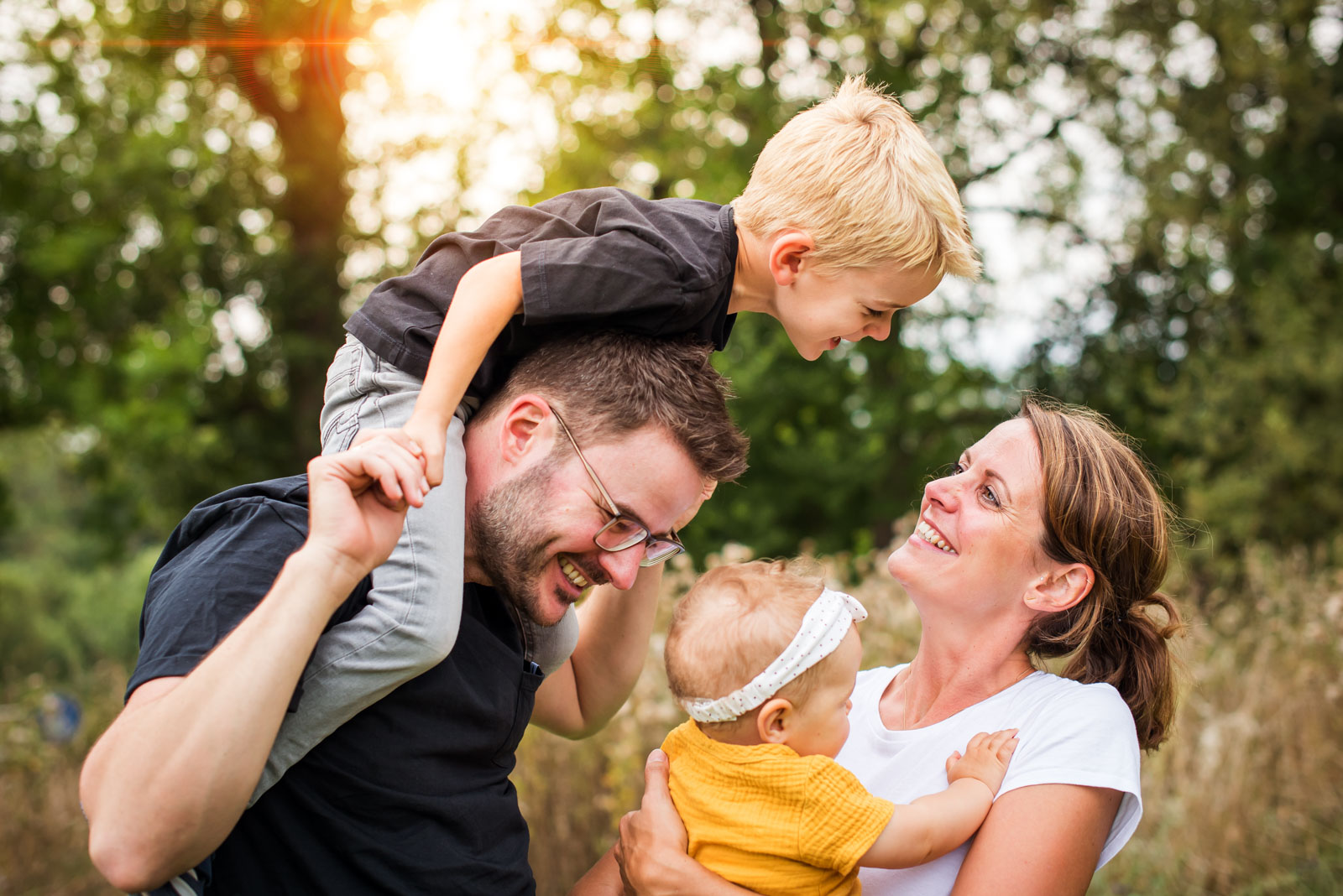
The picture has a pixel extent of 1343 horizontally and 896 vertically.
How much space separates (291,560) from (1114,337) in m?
11.6

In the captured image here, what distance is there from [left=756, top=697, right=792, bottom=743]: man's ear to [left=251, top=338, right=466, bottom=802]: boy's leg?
1.97 ft

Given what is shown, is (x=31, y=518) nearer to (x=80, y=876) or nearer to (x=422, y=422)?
(x=80, y=876)

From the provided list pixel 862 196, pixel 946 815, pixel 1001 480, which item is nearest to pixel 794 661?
pixel 946 815

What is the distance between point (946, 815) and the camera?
1862mm

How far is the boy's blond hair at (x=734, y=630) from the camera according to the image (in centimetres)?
194

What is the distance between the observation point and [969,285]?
11531 mm

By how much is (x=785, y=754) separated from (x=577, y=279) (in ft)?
3.33

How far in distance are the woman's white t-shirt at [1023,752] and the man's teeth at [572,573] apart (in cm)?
73

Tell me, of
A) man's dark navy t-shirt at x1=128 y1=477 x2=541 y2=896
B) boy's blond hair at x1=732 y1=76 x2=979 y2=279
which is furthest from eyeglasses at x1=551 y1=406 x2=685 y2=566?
boy's blond hair at x1=732 y1=76 x2=979 y2=279

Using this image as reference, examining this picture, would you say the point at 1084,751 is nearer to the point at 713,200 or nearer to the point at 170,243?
the point at 713,200

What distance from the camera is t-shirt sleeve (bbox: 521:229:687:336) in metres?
2.04

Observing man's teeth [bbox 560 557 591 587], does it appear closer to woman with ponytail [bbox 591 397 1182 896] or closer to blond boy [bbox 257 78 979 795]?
blond boy [bbox 257 78 979 795]

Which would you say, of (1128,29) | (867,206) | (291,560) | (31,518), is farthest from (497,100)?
(31,518)

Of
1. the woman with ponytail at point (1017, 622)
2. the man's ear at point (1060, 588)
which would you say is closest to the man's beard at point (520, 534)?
the woman with ponytail at point (1017, 622)
